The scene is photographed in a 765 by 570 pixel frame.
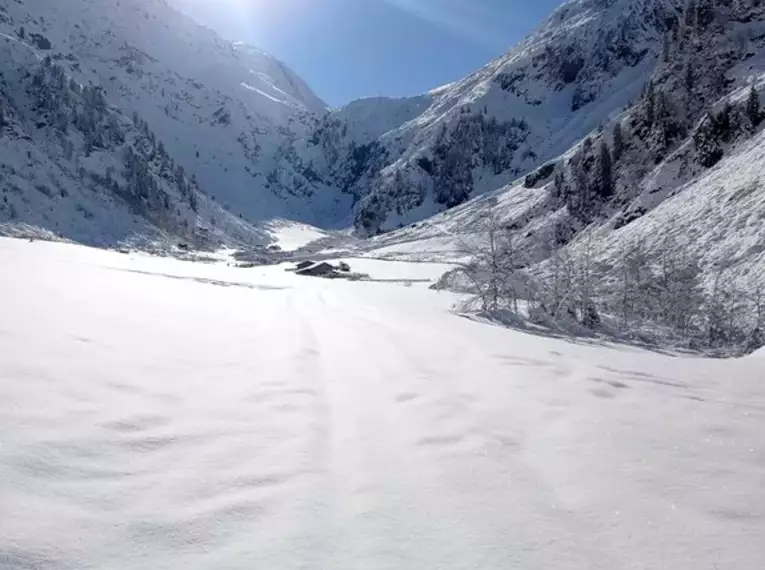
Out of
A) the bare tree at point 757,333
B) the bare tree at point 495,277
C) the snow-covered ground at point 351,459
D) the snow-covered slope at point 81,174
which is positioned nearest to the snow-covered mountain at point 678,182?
the bare tree at point 757,333

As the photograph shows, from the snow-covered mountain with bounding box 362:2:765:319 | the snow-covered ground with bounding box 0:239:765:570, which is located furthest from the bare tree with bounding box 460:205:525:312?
the snow-covered ground with bounding box 0:239:765:570

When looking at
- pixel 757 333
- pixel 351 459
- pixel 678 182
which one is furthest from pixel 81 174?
pixel 351 459

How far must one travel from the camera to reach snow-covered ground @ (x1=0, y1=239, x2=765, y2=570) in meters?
2.56

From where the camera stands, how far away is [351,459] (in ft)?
12.1

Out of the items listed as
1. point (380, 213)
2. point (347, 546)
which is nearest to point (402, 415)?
point (347, 546)

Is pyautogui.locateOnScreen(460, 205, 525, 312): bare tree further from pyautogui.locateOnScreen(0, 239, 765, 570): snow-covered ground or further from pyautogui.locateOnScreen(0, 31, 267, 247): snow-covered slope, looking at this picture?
pyautogui.locateOnScreen(0, 31, 267, 247): snow-covered slope

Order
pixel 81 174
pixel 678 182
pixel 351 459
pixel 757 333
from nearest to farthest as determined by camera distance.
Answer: pixel 351 459, pixel 757 333, pixel 678 182, pixel 81 174

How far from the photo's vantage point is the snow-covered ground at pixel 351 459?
2559 millimetres

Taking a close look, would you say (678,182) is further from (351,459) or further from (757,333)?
(351,459)

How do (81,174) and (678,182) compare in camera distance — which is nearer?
(678,182)

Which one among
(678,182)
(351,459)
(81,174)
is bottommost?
(351,459)

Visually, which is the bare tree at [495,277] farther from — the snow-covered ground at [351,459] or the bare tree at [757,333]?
the snow-covered ground at [351,459]

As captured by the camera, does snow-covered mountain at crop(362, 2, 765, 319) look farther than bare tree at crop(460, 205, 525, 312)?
Yes

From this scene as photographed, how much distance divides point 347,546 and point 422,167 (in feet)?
653
